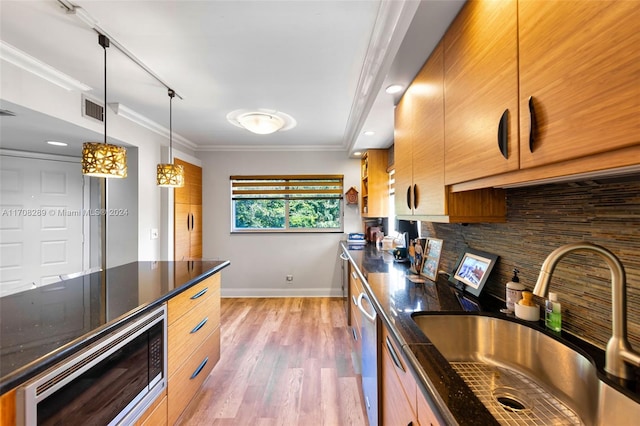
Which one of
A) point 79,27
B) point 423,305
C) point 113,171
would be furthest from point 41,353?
point 79,27

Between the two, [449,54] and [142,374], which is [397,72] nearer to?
[449,54]

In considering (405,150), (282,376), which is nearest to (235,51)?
(405,150)

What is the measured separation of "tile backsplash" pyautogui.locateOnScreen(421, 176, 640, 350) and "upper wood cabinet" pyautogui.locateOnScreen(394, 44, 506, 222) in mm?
160

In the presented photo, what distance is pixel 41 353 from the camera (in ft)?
2.82

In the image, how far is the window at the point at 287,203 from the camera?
4531 mm

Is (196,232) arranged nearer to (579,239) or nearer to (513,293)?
(513,293)

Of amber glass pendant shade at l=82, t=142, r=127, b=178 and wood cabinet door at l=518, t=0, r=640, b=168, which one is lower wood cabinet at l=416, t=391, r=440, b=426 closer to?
wood cabinet door at l=518, t=0, r=640, b=168

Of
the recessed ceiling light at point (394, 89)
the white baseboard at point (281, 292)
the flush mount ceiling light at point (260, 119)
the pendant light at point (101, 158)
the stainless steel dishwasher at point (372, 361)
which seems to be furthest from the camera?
the white baseboard at point (281, 292)

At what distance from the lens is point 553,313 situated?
1.00 meters

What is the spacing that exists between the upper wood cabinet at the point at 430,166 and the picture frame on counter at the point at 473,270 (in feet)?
0.79

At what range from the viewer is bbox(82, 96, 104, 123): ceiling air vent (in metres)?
2.44

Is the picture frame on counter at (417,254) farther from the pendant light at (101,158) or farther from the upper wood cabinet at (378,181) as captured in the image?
the pendant light at (101,158)

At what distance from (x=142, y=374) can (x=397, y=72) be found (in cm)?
215

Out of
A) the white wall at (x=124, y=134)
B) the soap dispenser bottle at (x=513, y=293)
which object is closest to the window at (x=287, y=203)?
the white wall at (x=124, y=134)
